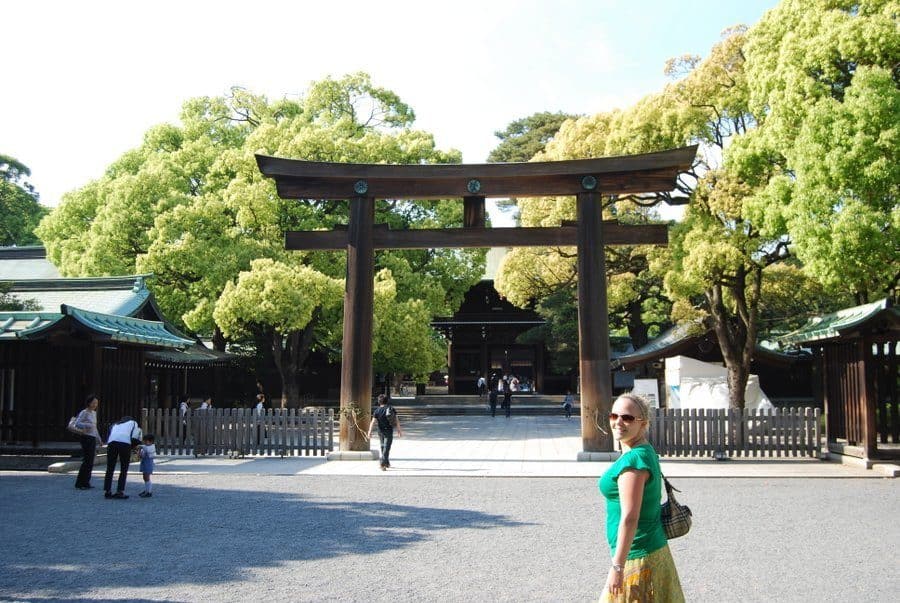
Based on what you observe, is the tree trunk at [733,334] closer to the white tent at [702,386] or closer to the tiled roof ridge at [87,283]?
the white tent at [702,386]

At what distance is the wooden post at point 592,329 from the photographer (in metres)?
Result: 15.1

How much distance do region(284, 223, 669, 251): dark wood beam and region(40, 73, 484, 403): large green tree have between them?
778 cm

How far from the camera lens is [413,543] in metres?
7.89

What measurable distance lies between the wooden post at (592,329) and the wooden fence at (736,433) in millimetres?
1356

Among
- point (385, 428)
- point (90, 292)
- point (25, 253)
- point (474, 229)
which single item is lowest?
point (385, 428)

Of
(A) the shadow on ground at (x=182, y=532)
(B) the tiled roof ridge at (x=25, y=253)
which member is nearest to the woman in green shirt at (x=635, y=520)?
(A) the shadow on ground at (x=182, y=532)

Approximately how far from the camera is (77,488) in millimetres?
11891

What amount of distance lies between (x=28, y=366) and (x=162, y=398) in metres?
12.1

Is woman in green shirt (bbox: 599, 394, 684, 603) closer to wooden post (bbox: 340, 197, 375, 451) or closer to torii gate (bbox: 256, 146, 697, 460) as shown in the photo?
torii gate (bbox: 256, 146, 697, 460)

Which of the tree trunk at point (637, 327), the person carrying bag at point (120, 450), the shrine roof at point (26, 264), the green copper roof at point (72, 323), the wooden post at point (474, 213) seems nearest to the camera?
the person carrying bag at point (120, 450)

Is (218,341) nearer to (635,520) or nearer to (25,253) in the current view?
(25,253)

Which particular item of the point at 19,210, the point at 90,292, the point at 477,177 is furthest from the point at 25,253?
the point at 477,177

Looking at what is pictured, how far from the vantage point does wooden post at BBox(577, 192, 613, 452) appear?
15117 millimetres

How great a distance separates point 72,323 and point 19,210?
3005 centimetres
